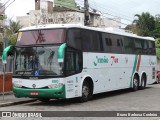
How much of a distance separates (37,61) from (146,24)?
190ft

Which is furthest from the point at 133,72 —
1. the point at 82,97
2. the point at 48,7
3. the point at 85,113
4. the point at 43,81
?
the point at 48,7

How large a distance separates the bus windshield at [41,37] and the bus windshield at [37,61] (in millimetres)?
280

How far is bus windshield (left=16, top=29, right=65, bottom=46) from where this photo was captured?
16.7 m

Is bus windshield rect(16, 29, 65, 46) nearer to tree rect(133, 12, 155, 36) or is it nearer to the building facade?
the building facade

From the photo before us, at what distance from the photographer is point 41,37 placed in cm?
1708

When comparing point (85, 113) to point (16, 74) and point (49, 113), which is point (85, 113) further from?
point (16, 74)

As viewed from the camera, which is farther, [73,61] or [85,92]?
[85,92]

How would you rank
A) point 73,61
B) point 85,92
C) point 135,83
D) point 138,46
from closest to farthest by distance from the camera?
point 73,61, point 85,92, point 135,83, point 138,46

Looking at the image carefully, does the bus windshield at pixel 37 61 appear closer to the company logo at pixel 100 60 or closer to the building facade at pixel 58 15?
the company logo at pixel 100 60

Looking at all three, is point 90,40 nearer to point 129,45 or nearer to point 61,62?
point 61,62

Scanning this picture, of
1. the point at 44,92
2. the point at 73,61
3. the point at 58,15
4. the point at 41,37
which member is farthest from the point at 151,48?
the point at 58,15

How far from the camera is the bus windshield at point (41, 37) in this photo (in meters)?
16.7

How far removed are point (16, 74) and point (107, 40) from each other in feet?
18.0

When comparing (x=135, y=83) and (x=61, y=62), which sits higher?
(x=61, y=62)
